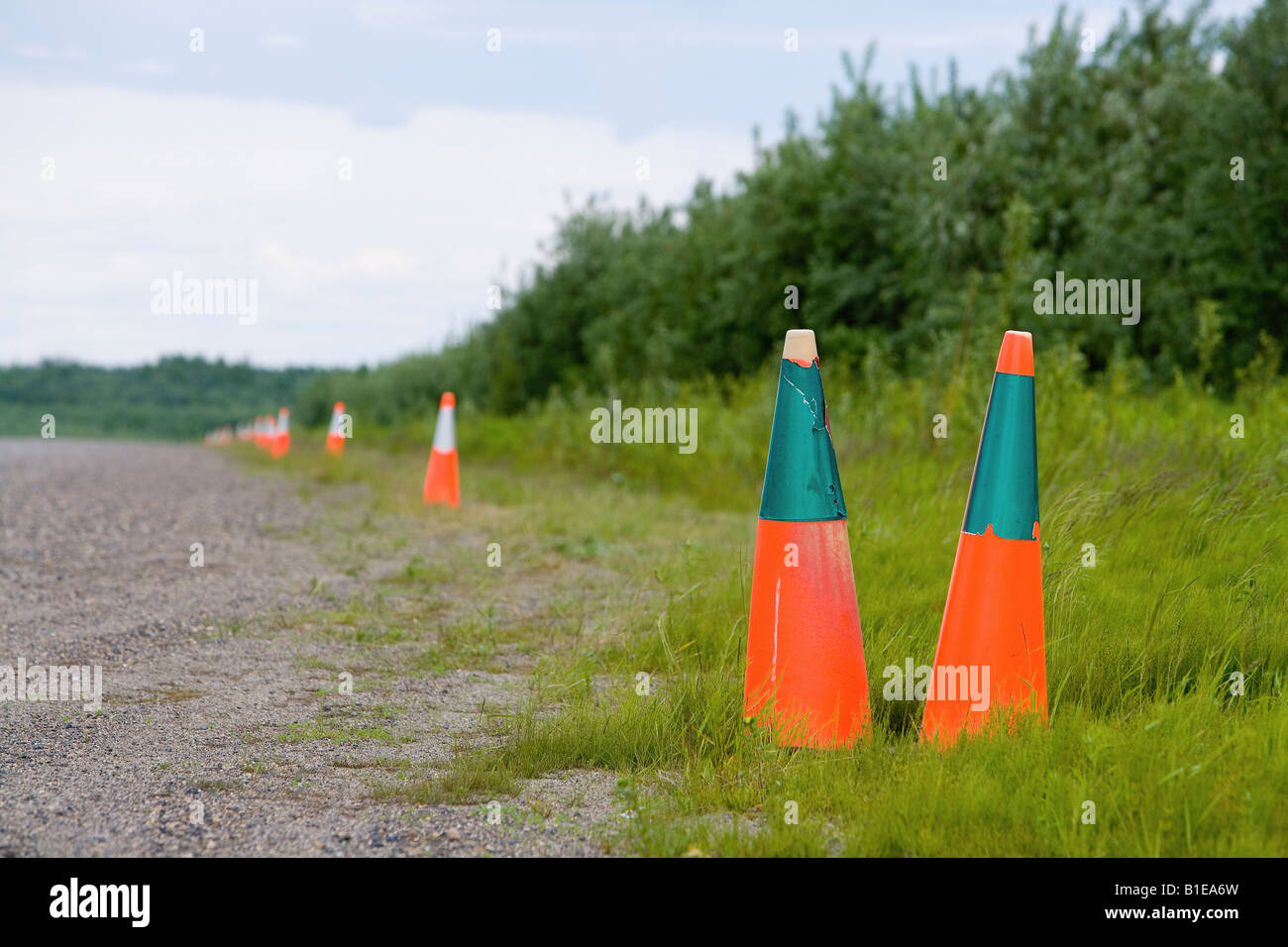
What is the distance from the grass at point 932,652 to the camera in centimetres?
268

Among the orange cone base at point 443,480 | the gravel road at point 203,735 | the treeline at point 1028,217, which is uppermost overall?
the treeline at point 1028,217

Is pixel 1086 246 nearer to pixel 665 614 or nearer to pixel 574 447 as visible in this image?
pixel 574 447

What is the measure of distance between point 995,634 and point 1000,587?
149 mm

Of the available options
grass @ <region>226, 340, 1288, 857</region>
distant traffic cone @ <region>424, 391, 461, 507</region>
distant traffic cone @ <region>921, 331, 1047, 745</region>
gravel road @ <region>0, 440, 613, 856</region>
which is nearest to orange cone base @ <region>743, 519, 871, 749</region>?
grass @ <region>226, 340, 1288, 857</region>

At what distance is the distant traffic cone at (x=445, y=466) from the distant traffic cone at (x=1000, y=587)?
7660 millimetres

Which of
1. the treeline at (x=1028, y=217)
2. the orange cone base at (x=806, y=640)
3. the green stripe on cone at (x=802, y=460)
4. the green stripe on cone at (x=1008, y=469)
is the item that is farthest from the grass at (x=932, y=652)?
the treeline at (x=1028, y=217)

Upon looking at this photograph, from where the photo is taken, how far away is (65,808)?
2906mm

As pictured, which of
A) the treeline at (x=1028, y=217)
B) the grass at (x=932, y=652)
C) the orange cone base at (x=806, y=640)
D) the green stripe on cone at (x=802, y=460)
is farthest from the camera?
the treeline at (x=1028, y=217)

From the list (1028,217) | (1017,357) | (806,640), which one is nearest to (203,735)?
(806,640)

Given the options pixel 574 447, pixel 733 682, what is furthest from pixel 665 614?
pixel 574 447

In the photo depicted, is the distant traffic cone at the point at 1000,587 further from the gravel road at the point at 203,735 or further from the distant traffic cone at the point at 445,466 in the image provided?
the distant traffic cone at the point at 445,466

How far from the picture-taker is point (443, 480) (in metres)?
10.8
